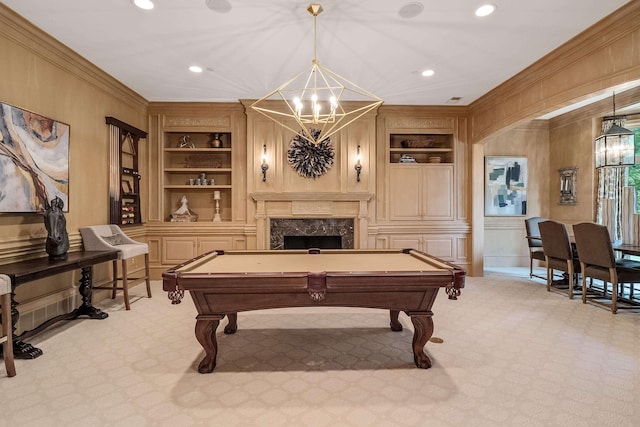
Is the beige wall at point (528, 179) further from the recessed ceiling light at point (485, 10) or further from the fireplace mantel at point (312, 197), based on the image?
the recessed ceiling light at point (485, 10)

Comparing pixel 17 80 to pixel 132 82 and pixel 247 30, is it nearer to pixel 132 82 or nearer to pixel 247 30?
pixel 132 82

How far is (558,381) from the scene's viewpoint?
2244 mm

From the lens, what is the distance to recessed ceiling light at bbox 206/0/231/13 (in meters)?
2.74

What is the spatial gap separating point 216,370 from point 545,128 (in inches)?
297

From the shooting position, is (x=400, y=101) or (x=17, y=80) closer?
(x=17, y=80)

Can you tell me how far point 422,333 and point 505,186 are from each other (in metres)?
5.36

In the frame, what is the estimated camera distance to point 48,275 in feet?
9.11

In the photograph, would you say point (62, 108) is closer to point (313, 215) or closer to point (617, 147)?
point (313, 215)

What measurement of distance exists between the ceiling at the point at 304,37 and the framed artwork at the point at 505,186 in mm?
2491

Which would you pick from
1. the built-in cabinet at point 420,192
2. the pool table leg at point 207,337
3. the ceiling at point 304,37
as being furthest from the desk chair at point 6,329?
the built-in cabinet at point 420,192

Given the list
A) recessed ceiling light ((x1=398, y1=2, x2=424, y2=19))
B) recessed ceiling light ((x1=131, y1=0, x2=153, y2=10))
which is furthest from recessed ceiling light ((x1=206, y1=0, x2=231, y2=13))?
recessed ceiling light ((x1=398, y1=2, x2=424, y2=19))

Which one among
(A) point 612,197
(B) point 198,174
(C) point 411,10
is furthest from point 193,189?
(A) point 612,197

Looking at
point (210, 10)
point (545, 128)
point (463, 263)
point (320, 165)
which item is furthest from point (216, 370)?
point (545, 128)

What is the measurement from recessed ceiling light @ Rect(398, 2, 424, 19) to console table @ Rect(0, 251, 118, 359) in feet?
12.8
